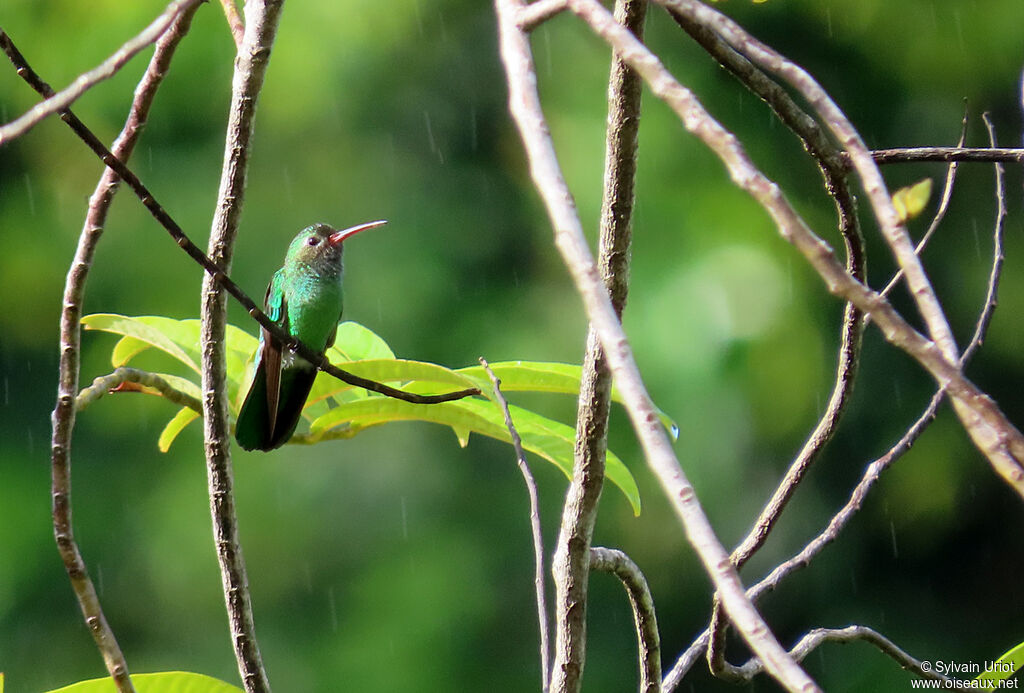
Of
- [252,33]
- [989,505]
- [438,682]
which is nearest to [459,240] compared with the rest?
[438,682]

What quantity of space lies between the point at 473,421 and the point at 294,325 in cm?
92

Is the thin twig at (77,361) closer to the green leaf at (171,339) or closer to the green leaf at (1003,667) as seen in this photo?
the green leaf at (171,339)

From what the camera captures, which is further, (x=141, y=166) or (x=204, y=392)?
(x=141, y=166)

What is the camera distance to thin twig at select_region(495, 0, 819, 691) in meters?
0.34

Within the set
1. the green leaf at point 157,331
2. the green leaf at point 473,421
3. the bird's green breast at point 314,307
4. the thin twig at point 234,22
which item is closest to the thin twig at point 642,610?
the green leaf at point 473,421

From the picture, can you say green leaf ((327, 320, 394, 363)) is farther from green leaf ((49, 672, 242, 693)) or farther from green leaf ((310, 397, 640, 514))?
green leaf ((49, 672, 242, 693))

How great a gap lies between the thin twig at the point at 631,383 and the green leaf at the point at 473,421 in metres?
0.67

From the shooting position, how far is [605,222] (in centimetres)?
80

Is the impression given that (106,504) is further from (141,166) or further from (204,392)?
(204,392)

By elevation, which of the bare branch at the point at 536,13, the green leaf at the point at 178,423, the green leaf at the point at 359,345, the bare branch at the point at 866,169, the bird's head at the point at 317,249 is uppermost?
the bird's head at the point at 317,249

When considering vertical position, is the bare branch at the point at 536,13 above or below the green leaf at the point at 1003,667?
above

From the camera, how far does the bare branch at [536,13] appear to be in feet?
1.61

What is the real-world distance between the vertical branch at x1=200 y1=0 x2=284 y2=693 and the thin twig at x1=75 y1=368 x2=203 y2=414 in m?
0.11

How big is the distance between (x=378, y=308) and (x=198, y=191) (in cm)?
80
